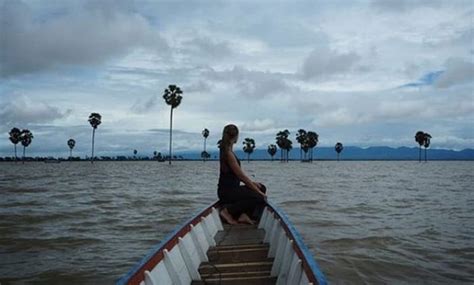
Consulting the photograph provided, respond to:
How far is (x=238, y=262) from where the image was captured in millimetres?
6598

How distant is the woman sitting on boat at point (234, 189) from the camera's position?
27.0 feet

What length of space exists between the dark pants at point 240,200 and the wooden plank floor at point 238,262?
0.79 metres

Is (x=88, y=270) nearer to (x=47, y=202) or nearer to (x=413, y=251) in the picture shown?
(x=413, y=251)

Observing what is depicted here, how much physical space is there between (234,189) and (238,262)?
93.4 inches

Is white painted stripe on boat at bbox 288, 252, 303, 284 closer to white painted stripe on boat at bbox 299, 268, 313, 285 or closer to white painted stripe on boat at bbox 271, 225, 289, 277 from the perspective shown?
white painted stripe on boat at bbox 299, 268, 313, 285

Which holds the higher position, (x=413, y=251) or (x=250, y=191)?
(x=250, y=191)

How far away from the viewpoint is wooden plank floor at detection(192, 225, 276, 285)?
5.81 meters

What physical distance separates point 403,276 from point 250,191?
355 cm

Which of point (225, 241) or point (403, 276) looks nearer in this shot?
point (225, 241)

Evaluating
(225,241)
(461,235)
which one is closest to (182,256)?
(225,241)

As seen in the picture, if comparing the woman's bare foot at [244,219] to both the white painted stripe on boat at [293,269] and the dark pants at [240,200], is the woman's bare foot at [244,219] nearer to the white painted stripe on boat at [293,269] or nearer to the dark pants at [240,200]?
the dark pants at [240,200]

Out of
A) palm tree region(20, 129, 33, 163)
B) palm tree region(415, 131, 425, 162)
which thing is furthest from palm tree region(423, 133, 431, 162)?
palm tree region(20, 129, 33, 163)

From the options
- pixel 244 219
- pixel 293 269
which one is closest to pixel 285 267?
pixel 293 269

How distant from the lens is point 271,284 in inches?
223
